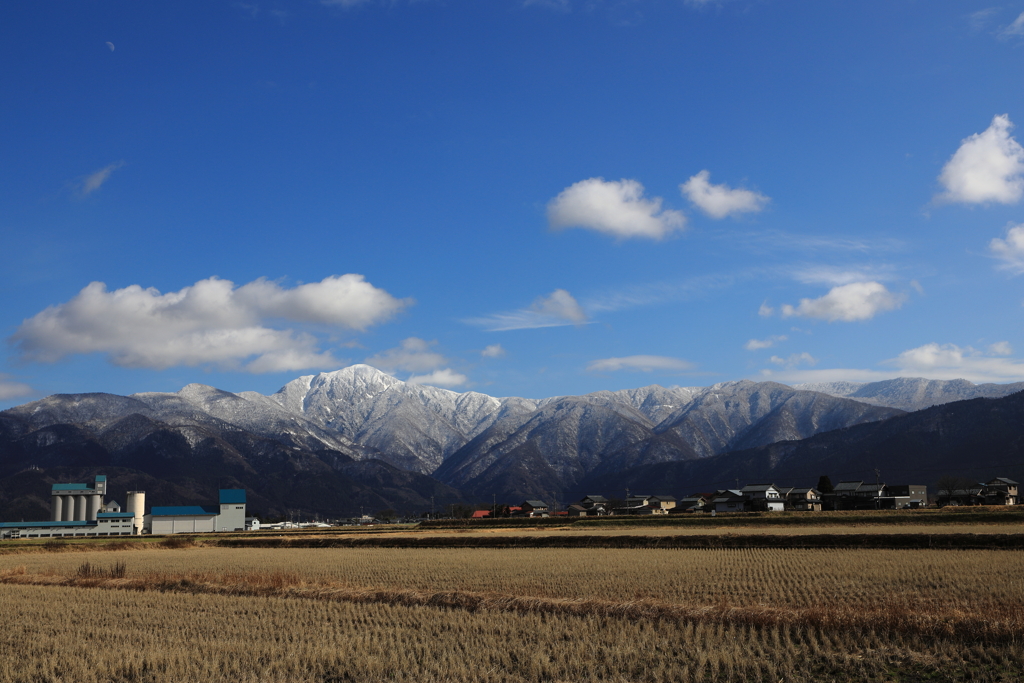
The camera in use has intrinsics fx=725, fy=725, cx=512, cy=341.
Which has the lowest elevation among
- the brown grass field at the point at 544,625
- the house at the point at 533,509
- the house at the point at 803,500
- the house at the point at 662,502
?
the house at the point at 533,509

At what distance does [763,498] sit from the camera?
116812mm

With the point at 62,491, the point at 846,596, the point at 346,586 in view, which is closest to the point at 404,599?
the point at 346,586

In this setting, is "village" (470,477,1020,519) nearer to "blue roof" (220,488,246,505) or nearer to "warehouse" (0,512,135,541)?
"blue roof" (220,488,246,505)

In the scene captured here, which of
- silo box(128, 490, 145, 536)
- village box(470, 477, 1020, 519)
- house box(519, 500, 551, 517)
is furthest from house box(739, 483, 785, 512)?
silo box(128, 490, 145, 536)

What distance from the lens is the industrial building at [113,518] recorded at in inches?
5202

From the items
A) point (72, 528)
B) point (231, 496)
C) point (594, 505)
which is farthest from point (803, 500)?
point (72, 528)

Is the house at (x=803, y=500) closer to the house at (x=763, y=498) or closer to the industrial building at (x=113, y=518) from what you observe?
the house at (x=763, y=498)

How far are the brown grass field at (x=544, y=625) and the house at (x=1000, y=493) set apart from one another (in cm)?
8589

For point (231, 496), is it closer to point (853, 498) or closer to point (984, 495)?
point (853, 498)

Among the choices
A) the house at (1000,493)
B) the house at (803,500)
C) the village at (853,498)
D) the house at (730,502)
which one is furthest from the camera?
the house at (730,502)

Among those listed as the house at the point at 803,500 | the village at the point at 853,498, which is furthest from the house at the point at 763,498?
the house at the point at 803,500

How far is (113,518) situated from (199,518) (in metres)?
15.4

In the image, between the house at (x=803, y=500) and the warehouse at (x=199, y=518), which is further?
the warehouse at (x=199, y=518)

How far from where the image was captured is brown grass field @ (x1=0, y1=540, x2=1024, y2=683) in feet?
49.4
